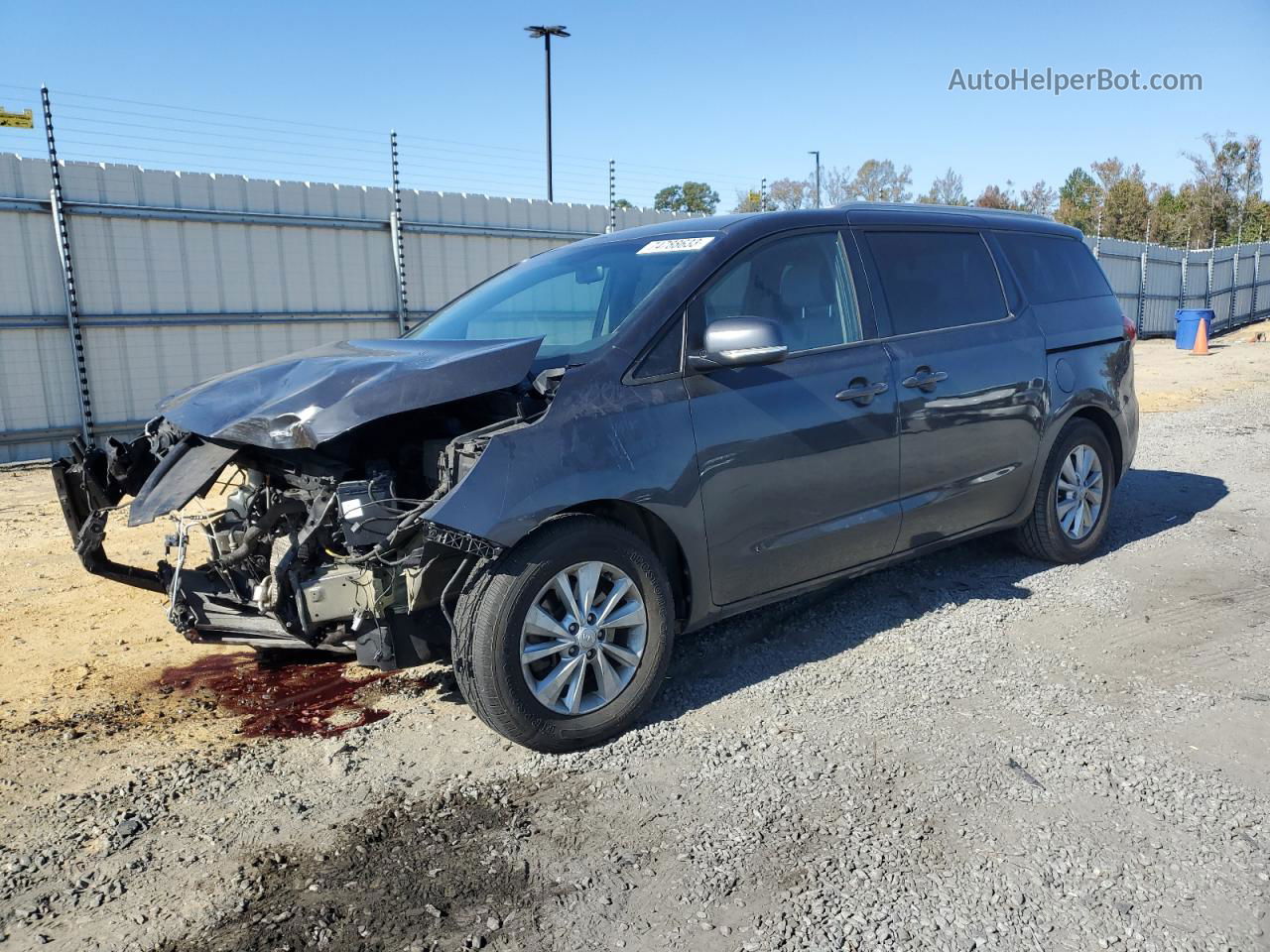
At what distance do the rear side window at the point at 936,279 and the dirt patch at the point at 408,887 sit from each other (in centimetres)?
288

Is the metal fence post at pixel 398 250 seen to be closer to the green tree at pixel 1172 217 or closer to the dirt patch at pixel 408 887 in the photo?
the dirt patch at pixel 408 887

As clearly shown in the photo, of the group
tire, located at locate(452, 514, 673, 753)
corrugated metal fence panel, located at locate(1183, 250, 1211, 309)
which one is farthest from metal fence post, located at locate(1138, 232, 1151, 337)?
tire, located at locate(452, 514, 673, 753)

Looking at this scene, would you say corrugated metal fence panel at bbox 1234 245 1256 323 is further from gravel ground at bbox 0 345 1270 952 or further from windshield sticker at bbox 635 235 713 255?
windshield sticker at bbox 635 235 713 255

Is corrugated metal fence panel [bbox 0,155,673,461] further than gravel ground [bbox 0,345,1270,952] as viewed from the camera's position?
Yes

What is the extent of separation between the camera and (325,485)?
3.61 metres

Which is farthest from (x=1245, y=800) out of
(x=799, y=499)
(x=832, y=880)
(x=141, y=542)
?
(x=141, y=542)

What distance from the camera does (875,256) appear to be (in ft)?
15.6

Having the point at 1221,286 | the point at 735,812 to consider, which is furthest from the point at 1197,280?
the point at 735,812

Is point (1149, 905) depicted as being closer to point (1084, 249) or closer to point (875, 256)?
point (875, 256)

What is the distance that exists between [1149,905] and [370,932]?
207 centimetres

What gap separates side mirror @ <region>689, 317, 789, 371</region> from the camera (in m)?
3.80

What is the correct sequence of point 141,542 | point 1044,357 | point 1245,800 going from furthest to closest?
point 141,542, point 1044,357, point 1245,800

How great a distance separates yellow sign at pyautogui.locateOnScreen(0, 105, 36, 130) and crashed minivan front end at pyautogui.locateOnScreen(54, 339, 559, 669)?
798 cm

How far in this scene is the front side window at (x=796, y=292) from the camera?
164 inches
